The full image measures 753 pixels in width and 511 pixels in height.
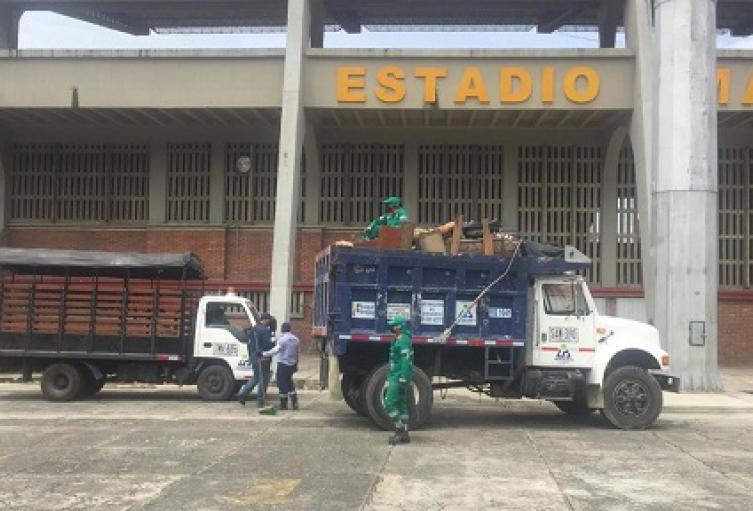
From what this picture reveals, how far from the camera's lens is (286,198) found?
20.7 metres

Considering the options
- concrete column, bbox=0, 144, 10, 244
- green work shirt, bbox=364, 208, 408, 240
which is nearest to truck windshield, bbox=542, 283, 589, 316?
green work shirt, bbox=364, 208, 408, 240

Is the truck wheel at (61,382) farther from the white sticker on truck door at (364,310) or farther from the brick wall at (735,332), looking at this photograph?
the brick wall at (735,332)

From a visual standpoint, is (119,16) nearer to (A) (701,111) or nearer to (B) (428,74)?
(B) (428,74)

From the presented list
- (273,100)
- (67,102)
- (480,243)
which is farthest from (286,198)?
(480,243)

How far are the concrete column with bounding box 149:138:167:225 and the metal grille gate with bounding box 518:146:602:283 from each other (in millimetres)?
11404

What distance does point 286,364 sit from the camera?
14094 mm

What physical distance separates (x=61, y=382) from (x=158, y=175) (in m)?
11.7

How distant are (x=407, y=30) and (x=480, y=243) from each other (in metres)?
17.6

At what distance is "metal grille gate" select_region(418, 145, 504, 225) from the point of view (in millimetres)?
25766

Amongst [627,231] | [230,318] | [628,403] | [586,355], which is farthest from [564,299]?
[627,231]

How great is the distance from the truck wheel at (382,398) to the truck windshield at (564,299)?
2257 mm

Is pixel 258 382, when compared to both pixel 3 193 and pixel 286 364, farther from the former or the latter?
pixel 3 193

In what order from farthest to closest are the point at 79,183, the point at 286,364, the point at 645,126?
the point at 79,183, the point at 645,126, the point at 286,364

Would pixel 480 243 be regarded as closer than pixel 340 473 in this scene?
No
